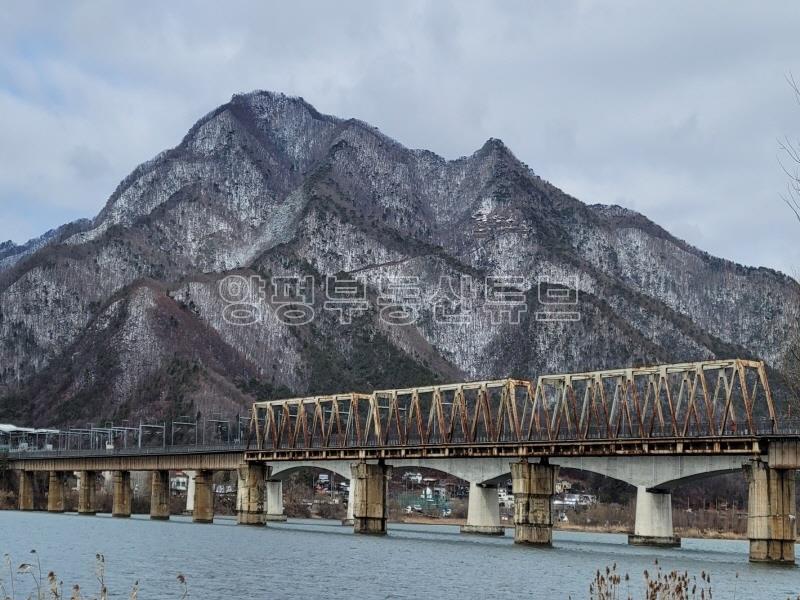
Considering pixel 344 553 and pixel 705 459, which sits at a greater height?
pixel 705 459

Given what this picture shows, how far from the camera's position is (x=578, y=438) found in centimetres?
9706

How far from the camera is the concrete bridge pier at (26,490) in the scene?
16750cm

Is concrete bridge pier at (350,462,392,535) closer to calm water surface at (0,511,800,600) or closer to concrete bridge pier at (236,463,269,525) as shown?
calm water surface at (0,511,800,600)

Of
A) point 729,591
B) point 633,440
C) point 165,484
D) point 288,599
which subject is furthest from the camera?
point 165,484

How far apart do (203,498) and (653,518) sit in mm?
58698

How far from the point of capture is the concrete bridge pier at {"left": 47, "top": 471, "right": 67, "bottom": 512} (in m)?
→ 161

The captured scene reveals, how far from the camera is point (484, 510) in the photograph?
127 m

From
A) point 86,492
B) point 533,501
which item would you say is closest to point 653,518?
point 533,501

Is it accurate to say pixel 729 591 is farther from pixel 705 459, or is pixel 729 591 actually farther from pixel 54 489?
pixel 54 489

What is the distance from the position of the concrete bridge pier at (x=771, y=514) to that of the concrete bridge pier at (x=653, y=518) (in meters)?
25.7

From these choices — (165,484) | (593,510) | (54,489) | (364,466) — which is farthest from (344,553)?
(593,510)

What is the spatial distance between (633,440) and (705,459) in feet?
27.9

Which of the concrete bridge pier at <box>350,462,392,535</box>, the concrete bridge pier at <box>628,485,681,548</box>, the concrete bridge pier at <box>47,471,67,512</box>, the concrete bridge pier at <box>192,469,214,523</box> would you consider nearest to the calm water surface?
the concrete bridge pier at <box>350,462,392,535</box>

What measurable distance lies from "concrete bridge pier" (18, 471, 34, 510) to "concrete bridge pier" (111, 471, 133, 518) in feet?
67.5
